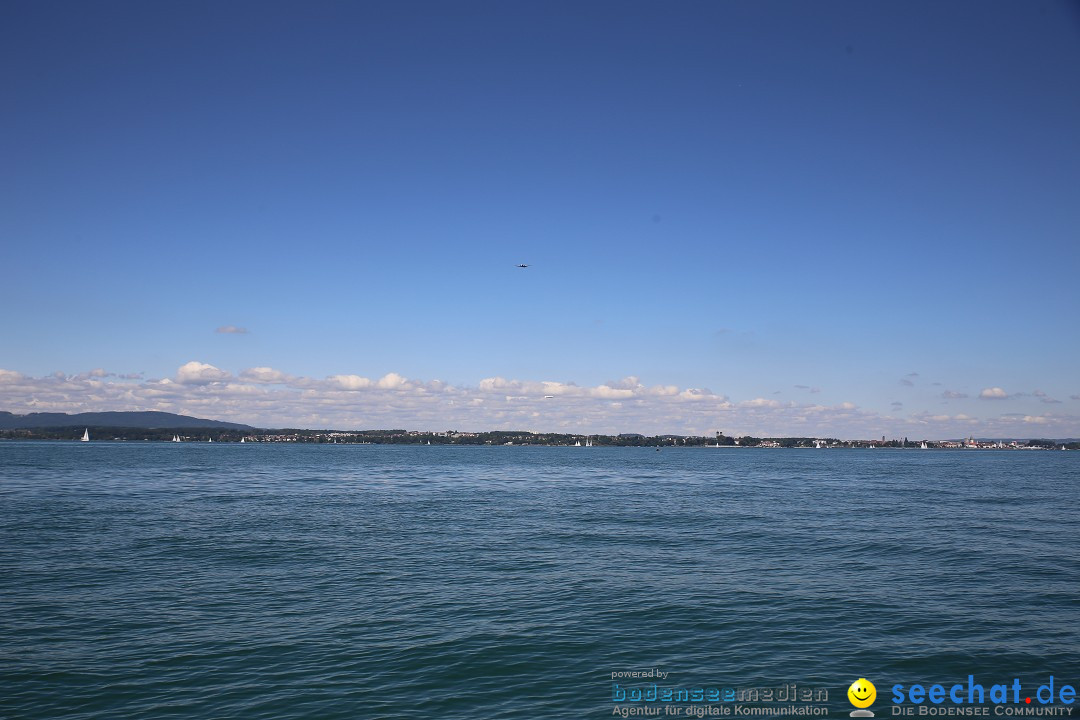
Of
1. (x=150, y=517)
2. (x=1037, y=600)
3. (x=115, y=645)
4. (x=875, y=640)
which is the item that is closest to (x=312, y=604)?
(x=115, y=645)

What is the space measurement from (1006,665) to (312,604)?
76.6 ft

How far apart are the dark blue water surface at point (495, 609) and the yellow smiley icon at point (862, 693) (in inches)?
9.0

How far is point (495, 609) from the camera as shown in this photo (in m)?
26.0

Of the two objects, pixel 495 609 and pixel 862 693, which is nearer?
pixel 862 693

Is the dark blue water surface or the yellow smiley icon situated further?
the dark blue water surface

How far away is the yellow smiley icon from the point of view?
58.7ft

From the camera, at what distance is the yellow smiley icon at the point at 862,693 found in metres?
17.9

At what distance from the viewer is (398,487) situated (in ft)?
298

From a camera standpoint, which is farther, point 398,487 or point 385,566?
point 398,487

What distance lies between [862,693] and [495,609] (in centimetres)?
1275

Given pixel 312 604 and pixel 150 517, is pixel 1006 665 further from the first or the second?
pixel 150 517

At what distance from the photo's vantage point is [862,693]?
60.3 feet

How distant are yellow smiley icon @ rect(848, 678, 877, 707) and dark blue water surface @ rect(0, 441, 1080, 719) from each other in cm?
23

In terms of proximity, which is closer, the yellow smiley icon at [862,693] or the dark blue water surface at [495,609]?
the yellow smiley icon at [862,693]
